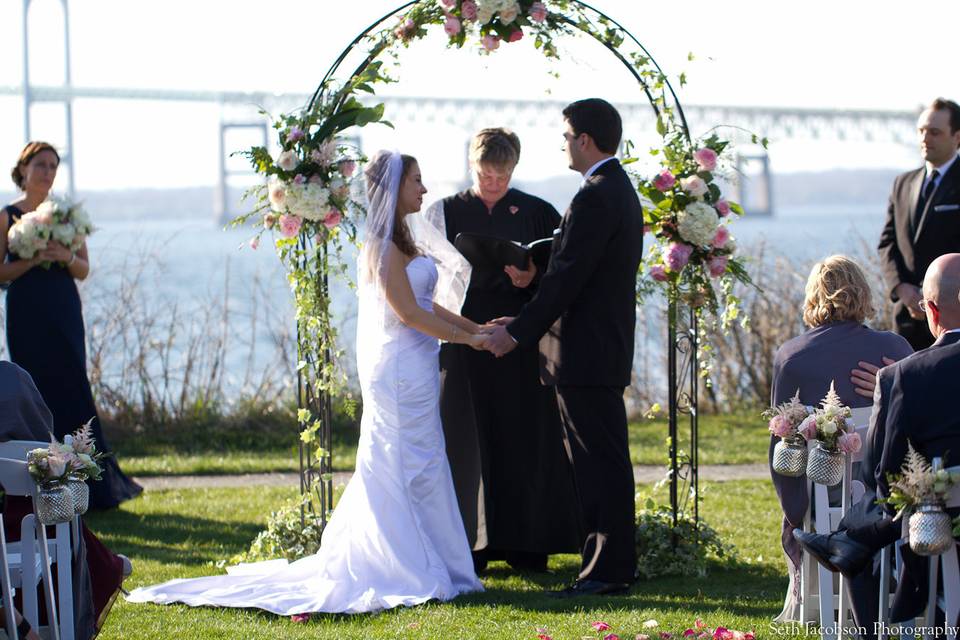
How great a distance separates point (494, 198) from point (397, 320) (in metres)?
0.94

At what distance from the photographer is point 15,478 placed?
414 centimetres

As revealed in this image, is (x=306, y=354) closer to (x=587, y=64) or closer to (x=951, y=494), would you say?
(x=587, y=64)

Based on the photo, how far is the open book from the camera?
20.2ft

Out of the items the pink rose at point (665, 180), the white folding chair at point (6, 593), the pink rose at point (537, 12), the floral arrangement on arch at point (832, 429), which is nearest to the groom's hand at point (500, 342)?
the pink rose at point (665, 180)

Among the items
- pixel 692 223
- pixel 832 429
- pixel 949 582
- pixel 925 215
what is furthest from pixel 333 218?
pixel 949 582

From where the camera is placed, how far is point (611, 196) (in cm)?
568

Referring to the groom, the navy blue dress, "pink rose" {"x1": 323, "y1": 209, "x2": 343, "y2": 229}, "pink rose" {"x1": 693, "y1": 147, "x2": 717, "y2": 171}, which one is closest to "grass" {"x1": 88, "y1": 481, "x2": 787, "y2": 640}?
the groom

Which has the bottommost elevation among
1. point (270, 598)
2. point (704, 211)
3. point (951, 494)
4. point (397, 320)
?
point (270, 598)

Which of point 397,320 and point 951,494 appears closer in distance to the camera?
point 951,494

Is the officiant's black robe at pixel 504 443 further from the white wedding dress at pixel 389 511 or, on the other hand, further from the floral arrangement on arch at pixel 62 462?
the floral arrangement on arch at pixel 62 462

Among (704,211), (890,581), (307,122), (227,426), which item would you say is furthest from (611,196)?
(227,426)

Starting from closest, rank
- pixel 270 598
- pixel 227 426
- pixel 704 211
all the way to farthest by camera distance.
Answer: pixel 270 598 < pixel 704 211 < pixel 227 426

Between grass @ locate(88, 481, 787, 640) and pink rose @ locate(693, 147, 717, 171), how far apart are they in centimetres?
197

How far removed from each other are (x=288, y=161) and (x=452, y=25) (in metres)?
1.03
